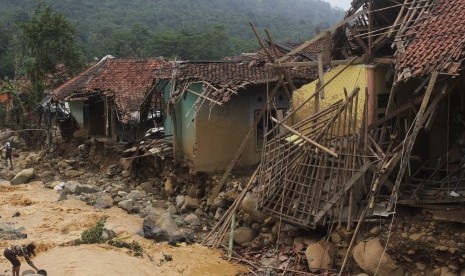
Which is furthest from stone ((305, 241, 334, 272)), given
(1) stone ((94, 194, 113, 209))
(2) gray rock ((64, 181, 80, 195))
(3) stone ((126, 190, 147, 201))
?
(2) gray rock ((64, 181, 80, 195))

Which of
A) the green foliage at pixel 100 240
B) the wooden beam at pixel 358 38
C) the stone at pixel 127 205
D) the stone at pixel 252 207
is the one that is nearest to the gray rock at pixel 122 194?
the stone at pixel 127 205

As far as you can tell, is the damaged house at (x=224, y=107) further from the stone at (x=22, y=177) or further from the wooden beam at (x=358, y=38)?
the stone at (x=22, y=177)

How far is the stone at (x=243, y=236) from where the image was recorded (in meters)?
11.8

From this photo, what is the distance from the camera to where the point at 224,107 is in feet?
49.0

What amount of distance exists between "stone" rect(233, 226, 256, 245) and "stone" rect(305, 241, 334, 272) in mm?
2025

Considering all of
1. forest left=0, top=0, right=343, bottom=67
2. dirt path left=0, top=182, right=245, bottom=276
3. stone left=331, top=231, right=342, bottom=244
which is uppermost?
forest left=0, top=0, right=343, bottom=67

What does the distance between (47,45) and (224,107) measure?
1598cm

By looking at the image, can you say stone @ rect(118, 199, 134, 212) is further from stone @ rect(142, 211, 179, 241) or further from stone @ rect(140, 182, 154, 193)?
stone @ rect(142, 211, 179, 241)

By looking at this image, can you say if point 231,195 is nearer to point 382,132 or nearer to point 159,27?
point 382,132

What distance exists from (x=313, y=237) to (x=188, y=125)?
21.0 feet

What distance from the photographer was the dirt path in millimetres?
10570

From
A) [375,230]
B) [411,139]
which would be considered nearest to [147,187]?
[375,230]

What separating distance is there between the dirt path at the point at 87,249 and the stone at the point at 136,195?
0.74 m

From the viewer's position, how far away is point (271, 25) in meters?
80.4
